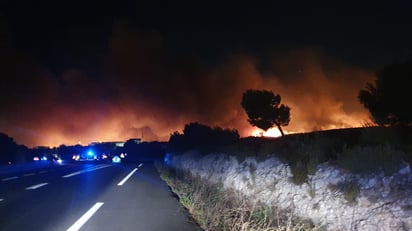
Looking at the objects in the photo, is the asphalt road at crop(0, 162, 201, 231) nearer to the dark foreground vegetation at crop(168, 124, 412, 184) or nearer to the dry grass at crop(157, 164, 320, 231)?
the dry grass at crop(157, 164, 320, 231)

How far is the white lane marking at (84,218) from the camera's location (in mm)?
8695

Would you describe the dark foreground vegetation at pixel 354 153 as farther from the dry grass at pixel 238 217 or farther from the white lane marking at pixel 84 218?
the white lane marking at pixel 84 218

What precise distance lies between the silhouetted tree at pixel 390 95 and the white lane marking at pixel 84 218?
28.1m

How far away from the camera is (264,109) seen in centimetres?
7200

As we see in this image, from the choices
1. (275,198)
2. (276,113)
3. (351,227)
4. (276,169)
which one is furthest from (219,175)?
(276,113)

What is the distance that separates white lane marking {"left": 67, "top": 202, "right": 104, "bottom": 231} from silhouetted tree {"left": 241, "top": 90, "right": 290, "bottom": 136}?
60.8 metres

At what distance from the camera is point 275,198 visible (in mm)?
11039

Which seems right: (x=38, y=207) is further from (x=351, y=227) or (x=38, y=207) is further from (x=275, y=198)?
(x=351, y=227)

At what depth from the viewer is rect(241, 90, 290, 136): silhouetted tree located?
71750 millimetres

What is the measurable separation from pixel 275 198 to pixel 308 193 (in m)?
1.56

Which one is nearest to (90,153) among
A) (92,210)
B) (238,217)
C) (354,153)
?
(92,210)

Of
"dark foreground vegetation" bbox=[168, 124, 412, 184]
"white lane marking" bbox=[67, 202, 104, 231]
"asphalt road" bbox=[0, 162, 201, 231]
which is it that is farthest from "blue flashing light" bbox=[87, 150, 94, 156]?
"white lane marking" bbox=[67, 202, 104, 231]

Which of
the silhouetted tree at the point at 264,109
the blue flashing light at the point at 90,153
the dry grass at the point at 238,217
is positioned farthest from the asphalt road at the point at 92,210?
the silhouetted tree at the point at 264,109

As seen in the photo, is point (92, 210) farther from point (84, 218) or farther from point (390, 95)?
point (390, 95)
